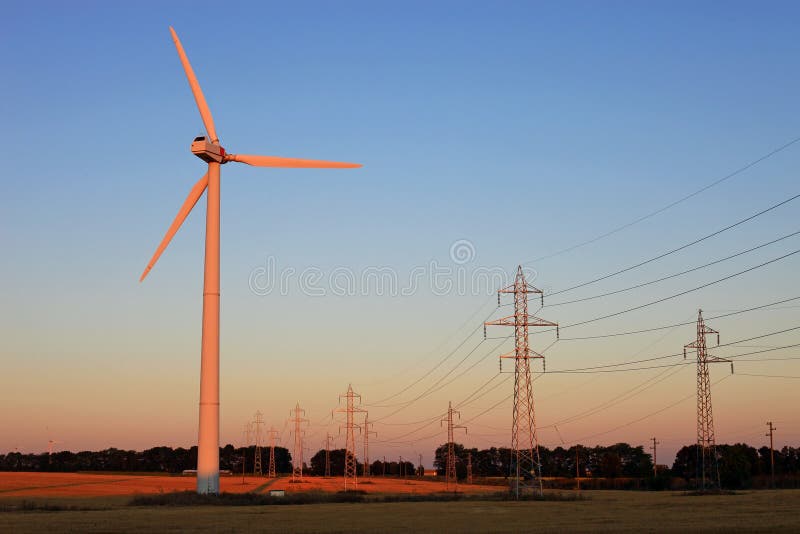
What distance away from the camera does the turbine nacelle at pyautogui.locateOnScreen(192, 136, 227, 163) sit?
7831cm

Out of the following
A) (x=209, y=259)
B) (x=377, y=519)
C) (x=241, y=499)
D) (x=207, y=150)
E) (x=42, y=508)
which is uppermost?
(x=207, y=150)

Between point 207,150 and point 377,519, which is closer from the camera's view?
point 377,519

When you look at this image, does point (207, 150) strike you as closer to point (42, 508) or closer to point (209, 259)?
point (209, 259)

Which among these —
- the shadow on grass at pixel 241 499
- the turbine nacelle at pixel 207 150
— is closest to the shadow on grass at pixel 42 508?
the shadow on grass at pixel 241 499

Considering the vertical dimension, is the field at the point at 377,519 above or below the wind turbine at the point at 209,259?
below

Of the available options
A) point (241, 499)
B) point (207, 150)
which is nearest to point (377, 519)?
point (241, 499)

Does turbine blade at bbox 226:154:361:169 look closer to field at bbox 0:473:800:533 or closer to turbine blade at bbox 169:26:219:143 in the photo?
turbine blade at bbox 169:26:219:143

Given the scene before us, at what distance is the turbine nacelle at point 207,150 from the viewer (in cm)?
7831

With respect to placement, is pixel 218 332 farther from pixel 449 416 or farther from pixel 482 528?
pixel 449 416

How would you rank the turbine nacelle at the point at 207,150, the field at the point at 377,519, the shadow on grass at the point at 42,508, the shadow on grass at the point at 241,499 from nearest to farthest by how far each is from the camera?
the field at the point at 377,519, the shadow on grass at the point at 42,508, the shadow on grass at the point at 241,499, the turbine nacelle at the point at 207,150

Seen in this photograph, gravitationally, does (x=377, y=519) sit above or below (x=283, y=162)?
below

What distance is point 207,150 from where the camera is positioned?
78312 millimetres

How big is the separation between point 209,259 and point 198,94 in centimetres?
1545

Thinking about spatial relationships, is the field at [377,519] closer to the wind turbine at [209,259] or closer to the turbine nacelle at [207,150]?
the wind turbine at [209,259]
